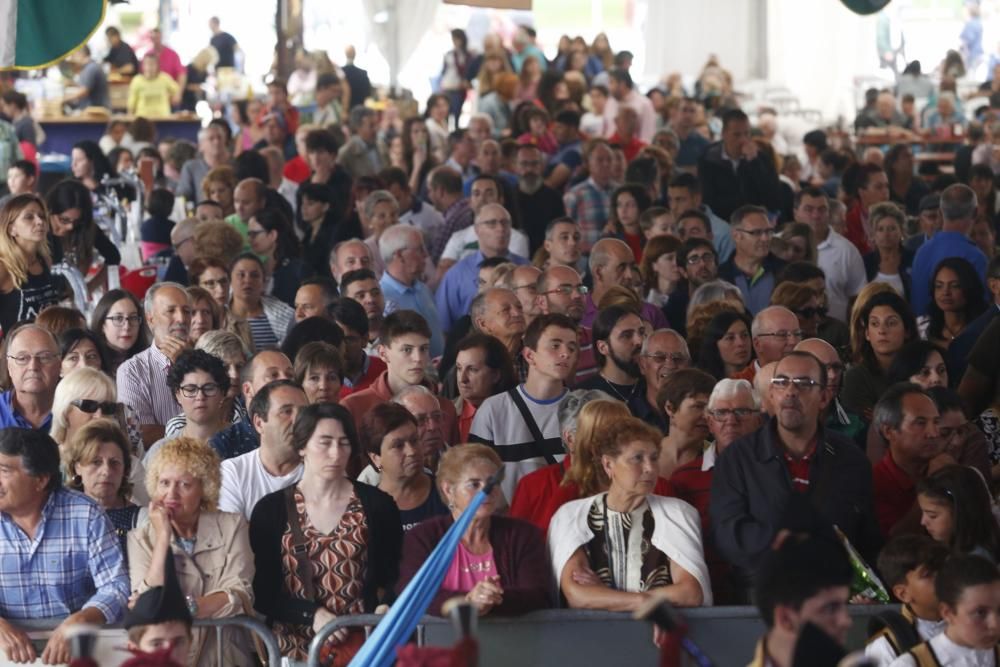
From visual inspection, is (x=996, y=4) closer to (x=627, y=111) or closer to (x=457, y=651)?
(x=627, y=111)

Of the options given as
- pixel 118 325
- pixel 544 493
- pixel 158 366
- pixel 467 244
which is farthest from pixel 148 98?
pixel 544 493

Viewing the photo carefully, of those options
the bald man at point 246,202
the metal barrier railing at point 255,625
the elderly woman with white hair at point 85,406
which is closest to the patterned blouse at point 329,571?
the metal barrier railing at point 255,625

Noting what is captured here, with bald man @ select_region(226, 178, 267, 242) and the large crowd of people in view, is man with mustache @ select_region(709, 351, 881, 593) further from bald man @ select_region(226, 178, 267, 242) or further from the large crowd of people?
bald man @ select_region(226, 178, 267, 242)

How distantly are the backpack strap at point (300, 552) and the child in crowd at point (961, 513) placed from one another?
7.64ft

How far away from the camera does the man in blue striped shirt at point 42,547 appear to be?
643 cm

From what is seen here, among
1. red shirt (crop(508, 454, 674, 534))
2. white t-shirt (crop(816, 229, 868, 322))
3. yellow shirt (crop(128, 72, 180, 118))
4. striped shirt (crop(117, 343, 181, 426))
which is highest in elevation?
yellow shirt (crop(128, 72, 180, 118))

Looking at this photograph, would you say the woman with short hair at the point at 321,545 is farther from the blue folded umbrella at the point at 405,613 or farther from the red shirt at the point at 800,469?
the red shirt at the point at 800,469

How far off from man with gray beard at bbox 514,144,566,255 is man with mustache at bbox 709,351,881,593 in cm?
672

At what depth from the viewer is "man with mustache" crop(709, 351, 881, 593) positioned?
6.87 meters

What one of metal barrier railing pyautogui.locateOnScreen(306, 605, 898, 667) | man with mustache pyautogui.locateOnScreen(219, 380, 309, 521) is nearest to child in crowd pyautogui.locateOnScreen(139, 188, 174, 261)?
man with mustache pyautogui.locateOnScreen(219, 380, 309, 521)

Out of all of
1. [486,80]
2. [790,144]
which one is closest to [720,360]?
[486,80]

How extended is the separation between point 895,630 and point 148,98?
17501mm

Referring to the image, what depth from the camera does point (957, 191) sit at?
→ 11797 millimetres

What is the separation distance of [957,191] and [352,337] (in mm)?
4521
